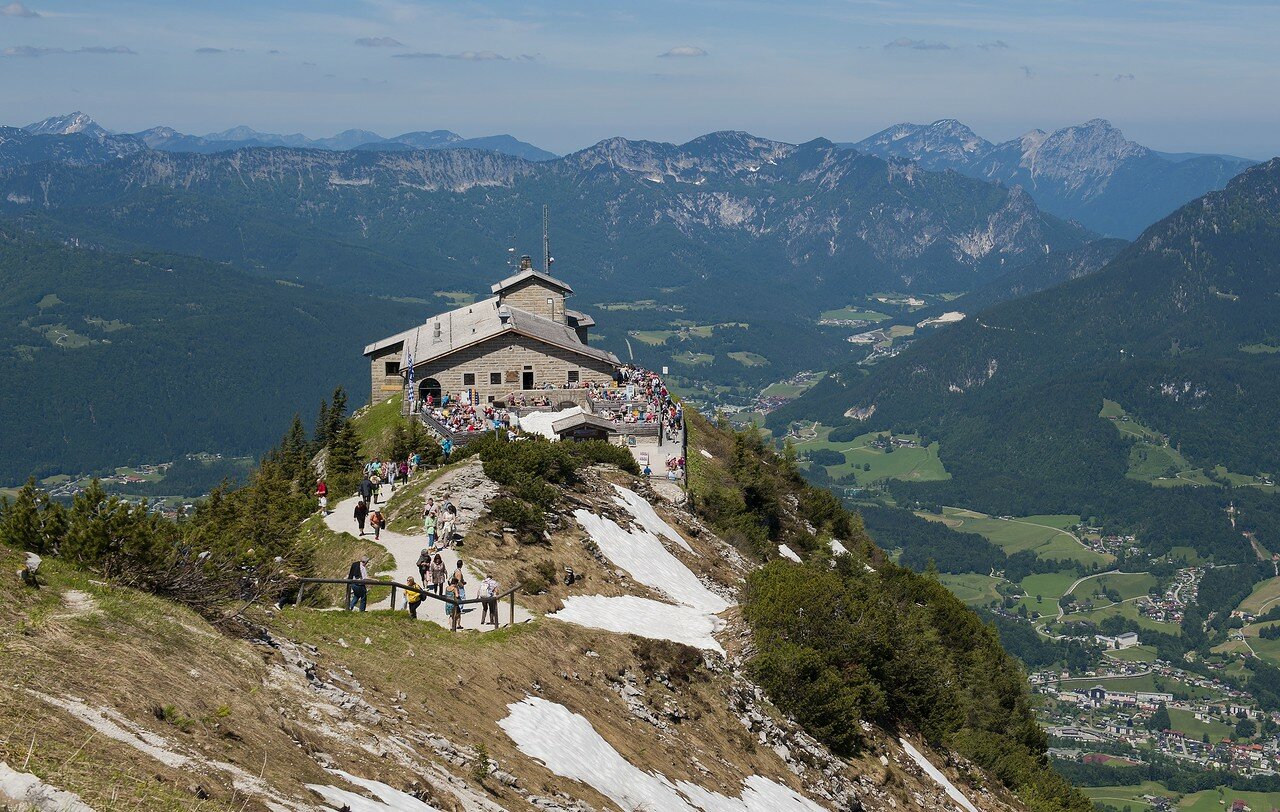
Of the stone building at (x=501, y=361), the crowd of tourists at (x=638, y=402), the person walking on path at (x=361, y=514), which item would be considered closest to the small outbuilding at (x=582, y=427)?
the crowd of tourists at (x=638, y=402)

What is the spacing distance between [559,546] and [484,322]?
4380 centimetres

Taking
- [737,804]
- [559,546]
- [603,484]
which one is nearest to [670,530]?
[603,484]

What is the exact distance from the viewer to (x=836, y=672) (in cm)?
3862

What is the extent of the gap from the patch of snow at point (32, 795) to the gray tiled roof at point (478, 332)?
65558mm

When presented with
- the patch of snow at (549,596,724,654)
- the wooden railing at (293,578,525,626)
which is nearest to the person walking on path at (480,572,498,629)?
the wooden railing at (293,578,525,626)

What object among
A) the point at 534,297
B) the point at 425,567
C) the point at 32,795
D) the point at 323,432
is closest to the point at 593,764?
the point at 425,567

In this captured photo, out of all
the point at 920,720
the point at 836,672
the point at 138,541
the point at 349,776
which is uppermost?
the point at 138,541

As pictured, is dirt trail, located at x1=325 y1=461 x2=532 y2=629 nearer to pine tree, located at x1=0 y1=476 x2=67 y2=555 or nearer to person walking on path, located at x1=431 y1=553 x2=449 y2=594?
person walking on path, located at x1=431 y1=553 x2=449 y2=594

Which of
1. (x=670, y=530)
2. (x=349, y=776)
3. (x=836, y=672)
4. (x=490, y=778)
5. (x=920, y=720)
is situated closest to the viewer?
(x=349, y=776)

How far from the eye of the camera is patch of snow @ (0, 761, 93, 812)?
1343cm

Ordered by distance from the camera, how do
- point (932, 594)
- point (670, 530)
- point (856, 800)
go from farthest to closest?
point (932, 594)
point (670, 530)
point (856, 800)

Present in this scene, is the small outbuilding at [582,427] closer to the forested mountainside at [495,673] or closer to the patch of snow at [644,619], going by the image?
the forested mountainside at [495,673]

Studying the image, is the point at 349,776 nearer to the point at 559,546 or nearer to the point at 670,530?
the point at 559,546

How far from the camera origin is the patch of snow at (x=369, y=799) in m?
18.3
